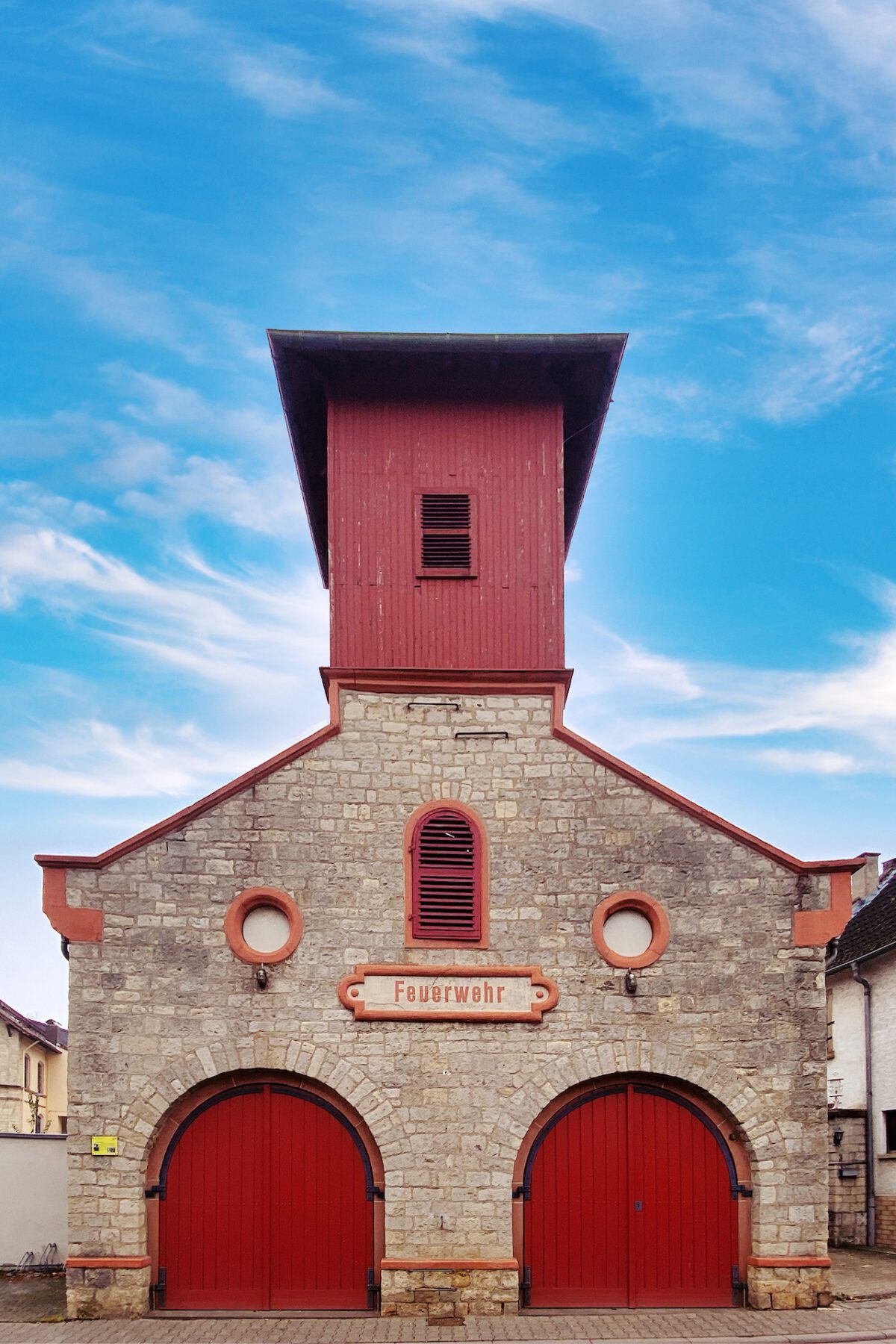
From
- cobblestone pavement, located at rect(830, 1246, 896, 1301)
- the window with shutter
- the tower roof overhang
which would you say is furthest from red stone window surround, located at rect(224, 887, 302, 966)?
cobblestone pavement, located at rect(830, 1246, 896, 1301)

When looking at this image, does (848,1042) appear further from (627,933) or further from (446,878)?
(446,878)

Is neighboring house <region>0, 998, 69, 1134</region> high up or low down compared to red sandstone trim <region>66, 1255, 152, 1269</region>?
down

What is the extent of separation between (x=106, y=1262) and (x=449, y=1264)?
3920 millimetres

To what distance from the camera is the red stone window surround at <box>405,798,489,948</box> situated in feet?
51.0

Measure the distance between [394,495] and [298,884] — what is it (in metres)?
5.49

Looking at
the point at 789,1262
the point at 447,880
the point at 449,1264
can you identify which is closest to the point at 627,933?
the point at 447,880

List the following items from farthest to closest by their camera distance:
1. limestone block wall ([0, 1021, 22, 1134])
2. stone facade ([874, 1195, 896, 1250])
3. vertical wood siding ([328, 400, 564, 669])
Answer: limestone block wall ([0, 1021, 22, 1134]) < stone facade ([874, 1195, 896, 1250]) < vertical wood siding ([328, 400, 564, 669])

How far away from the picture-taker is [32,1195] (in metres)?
18.0

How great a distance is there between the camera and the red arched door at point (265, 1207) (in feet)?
49.0

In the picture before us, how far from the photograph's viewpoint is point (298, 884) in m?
15.6

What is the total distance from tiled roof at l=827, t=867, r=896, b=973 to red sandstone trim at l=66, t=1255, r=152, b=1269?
532 inches

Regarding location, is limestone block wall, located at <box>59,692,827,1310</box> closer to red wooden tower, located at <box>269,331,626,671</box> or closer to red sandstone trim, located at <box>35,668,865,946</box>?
red sandstone trim, located at <box>35,668,865,946</box>

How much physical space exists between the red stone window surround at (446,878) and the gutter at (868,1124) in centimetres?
1130

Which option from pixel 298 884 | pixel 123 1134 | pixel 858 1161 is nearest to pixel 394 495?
pixel 298 884
